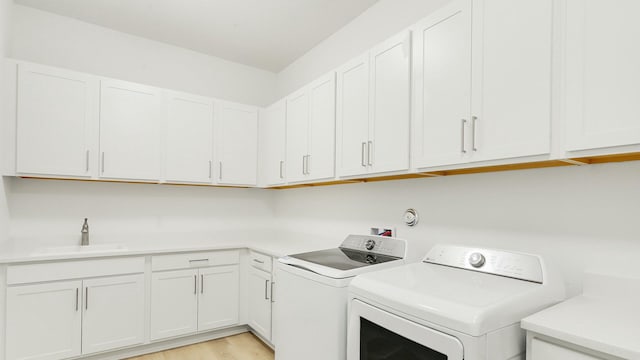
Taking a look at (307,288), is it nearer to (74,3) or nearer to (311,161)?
(311,161)

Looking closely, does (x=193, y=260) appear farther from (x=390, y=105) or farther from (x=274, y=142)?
(x=390, y=105)

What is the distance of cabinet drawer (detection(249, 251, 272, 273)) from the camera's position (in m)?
2.80

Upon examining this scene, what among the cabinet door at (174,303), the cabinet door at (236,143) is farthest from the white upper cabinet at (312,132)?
the cabinet door at (174,303)

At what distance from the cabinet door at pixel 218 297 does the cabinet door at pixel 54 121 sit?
134cm

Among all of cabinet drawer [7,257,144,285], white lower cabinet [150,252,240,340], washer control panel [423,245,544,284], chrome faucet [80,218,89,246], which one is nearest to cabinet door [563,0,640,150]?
washer control panel [423,245,544,284]

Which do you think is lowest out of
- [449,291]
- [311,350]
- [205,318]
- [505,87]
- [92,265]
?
[205,318]

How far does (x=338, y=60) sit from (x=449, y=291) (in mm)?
2399

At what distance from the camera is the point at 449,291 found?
4.12ft

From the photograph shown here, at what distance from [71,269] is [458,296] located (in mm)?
2644

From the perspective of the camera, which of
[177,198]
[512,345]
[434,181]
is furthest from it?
[177,198]

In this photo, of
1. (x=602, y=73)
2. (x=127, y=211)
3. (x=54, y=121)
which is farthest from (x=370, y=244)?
(x=54, y=121)

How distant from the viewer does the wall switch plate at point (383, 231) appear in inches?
91.6

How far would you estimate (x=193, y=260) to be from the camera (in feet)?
9.60

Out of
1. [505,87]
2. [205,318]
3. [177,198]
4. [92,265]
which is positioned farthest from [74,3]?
[505,87]
